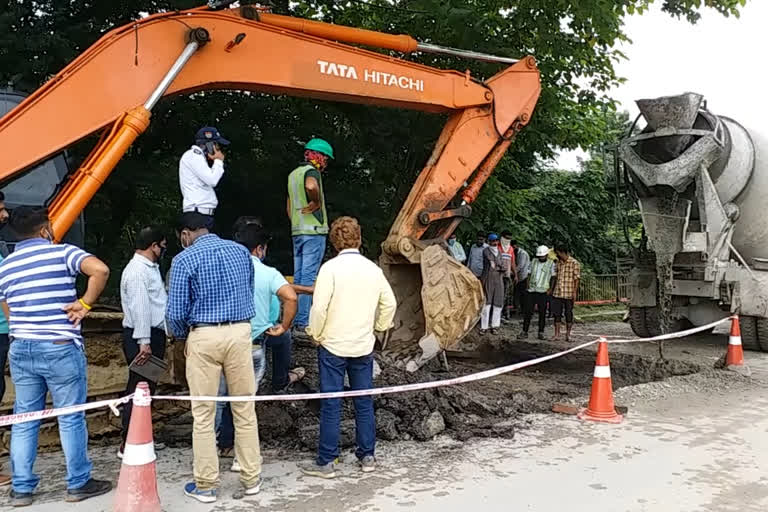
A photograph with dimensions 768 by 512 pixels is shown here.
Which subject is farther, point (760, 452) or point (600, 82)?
point (600, 82)

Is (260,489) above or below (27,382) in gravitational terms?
below

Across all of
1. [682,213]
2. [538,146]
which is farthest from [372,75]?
[538,146]

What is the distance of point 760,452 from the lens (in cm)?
547

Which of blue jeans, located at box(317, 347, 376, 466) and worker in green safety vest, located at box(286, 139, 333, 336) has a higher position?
worker in green safety vest, located at box(286, 139, 333, 336)

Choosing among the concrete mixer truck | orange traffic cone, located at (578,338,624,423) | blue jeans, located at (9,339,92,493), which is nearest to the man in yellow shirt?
blue jeans, located at (9,339,92,493)

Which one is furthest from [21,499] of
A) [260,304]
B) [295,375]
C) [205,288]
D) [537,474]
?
[537,474]

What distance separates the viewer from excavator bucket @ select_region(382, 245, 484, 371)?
661 cm

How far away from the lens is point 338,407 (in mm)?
4832

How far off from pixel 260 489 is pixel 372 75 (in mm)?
4200

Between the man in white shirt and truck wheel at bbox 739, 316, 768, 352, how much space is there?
8.73 meters

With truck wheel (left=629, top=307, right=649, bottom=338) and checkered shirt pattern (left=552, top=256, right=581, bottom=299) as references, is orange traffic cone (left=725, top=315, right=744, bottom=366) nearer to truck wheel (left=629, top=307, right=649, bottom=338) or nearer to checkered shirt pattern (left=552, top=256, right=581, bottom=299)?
truck wheel (left=629, top=307, right=649, bottom=338)

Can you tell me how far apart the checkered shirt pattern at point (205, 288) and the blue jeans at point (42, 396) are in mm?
728

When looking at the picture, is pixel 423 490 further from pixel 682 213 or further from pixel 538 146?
pixel 538 146

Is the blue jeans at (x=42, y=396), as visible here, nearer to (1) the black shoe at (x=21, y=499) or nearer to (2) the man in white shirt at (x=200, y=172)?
(1) the black shoe at (x=21, y=499)
